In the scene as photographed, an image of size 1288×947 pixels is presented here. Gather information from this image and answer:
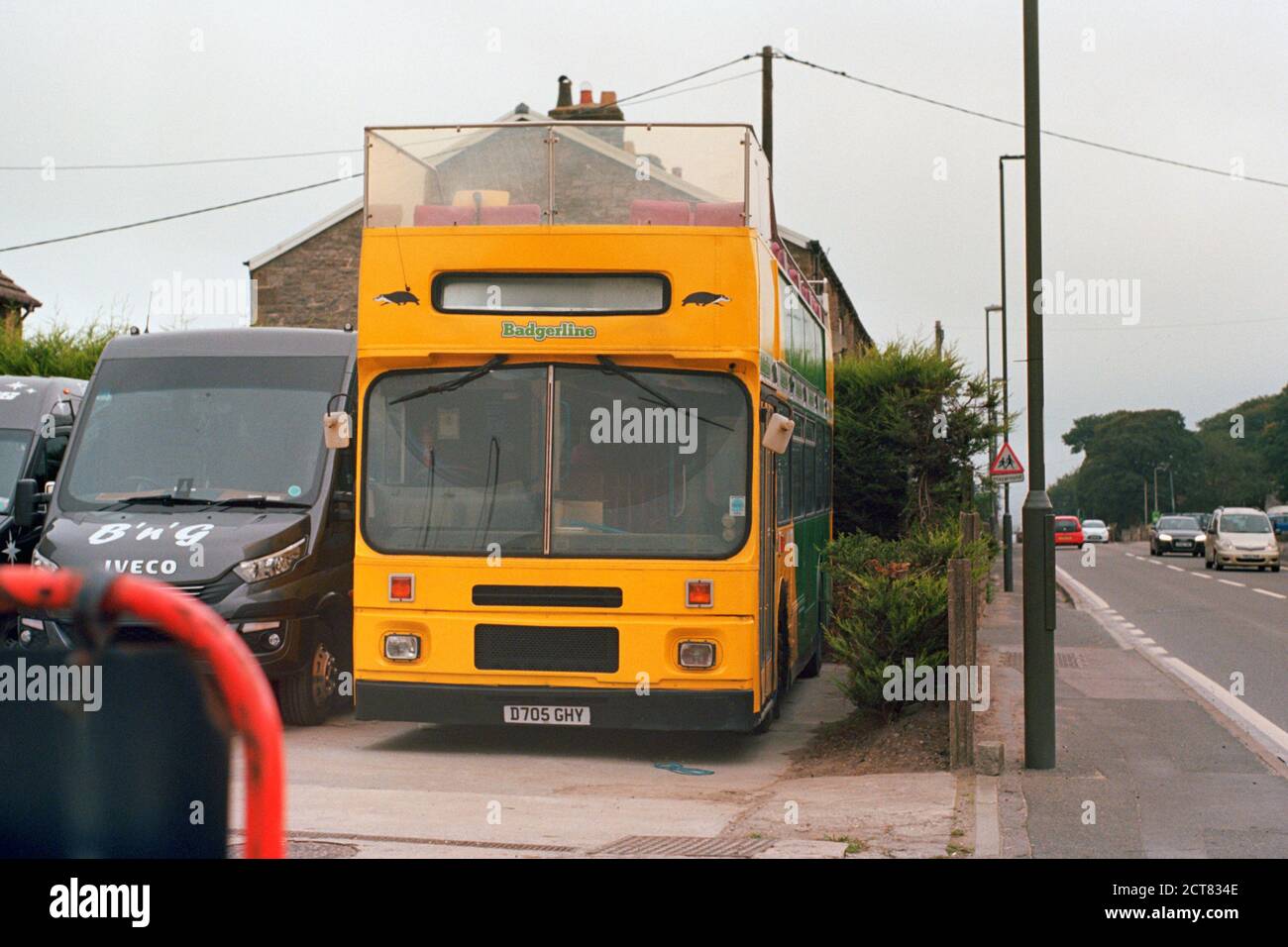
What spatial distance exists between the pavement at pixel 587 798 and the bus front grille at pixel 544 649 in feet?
2.17

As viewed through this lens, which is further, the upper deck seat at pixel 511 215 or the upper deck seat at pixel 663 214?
the upper deck seat at pixel 511 215

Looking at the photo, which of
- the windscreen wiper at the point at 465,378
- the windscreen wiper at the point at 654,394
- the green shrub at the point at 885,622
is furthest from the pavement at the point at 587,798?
the windscreen wiper at the point at 465,378

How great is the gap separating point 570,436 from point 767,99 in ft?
47.0

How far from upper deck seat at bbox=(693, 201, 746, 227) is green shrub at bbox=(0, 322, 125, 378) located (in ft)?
44.7

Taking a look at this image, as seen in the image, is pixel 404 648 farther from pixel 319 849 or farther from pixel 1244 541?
pixel 1244 541

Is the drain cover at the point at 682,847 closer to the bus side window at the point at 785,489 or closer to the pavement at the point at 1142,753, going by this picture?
the pavement at the point at 1142,753

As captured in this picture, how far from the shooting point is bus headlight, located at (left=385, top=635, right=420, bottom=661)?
34.2ft

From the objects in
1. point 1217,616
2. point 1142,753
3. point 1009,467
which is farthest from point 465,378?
point 1009,467

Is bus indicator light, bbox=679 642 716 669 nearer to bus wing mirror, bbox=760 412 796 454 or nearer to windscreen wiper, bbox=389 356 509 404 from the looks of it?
bus wing mirror, bbox=760 412 796 454

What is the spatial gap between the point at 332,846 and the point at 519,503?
3.53m

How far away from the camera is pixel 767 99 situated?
925 inches

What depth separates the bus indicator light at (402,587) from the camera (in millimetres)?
10445

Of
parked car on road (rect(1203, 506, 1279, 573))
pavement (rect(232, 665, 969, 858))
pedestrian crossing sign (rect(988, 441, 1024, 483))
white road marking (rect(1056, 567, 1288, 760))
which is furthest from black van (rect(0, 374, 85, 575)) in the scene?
parked car on road (rect(1203, 506, 1279, 573))
